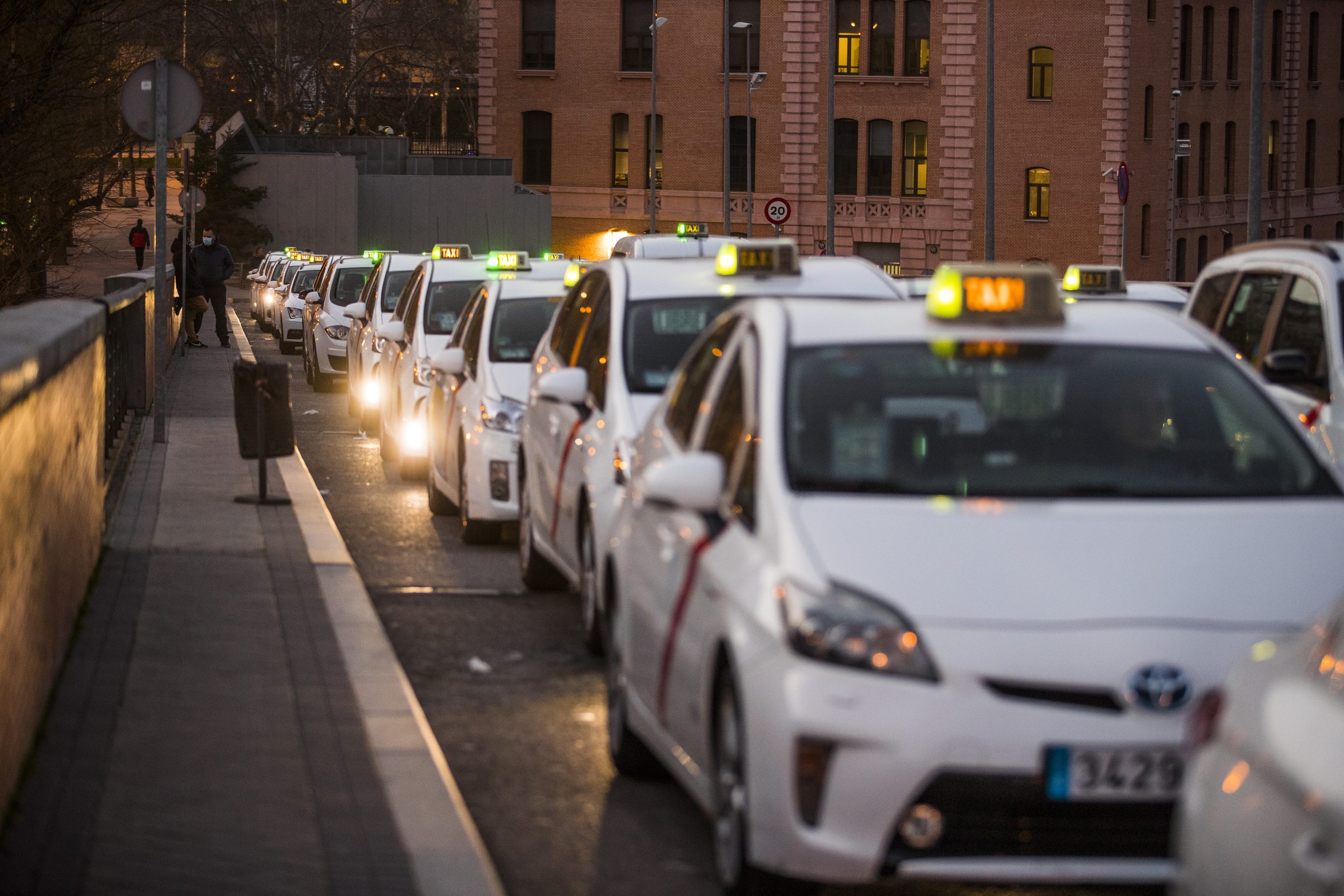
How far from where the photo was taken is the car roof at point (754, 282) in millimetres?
9812

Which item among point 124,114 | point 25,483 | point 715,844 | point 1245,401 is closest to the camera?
point 715,844

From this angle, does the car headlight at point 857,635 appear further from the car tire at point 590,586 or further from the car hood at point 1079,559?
the car tire at point 590,586

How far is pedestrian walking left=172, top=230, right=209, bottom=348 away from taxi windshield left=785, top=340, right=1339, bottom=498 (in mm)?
28644

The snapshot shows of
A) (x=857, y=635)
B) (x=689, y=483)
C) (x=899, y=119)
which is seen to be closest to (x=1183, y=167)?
(x=899, y=119)

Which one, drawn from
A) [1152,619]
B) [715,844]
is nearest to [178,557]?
[715,844]

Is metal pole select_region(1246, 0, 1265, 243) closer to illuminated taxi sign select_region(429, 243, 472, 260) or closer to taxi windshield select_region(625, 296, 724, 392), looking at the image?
illuminated taxi sign select_region(429, 243, 472, 260)

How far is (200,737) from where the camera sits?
269 inches

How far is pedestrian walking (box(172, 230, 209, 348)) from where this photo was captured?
33.9m

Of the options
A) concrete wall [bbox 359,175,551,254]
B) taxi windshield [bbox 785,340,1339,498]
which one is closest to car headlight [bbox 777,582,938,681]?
Answer: taxi windshield [bbox 785,340,1339,498]

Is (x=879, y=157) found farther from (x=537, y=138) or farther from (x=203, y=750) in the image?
(x=203, y=750)

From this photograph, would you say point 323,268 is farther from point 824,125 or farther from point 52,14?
point 824,125

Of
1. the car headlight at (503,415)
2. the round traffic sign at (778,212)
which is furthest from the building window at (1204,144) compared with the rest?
the car headlight at (503,415)

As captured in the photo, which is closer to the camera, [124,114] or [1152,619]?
[1152,619]

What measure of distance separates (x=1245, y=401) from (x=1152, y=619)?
5.01 feet
